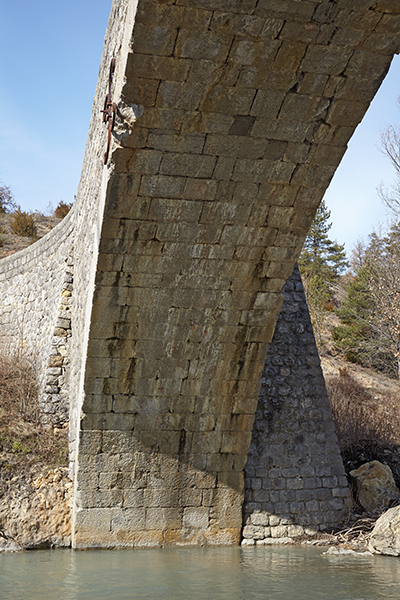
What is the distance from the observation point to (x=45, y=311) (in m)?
9.58

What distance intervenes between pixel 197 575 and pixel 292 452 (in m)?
2.43

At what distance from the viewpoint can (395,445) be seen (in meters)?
10.2

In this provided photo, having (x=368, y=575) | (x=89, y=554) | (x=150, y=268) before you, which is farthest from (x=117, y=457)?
(x=368, y=575)

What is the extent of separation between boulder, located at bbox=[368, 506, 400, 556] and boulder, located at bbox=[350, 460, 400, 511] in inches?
39.3

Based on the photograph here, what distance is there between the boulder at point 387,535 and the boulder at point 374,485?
100cm

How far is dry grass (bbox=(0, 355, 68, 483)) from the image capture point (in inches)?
305

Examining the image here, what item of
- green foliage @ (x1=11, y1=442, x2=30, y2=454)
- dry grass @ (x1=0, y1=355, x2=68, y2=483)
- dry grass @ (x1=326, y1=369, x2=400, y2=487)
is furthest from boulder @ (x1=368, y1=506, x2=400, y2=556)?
green foliage @ (x1=11, y1=442, x2=30, y2=454)

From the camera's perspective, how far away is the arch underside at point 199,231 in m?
4.23

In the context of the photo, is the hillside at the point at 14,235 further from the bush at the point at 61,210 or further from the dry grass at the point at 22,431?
the dry grass at the point at 22,431

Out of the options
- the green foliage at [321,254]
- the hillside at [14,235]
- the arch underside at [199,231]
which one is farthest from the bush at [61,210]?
the arch underside at [199,231]

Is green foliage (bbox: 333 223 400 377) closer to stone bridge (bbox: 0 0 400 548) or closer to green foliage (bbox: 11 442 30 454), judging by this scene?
stone bridge (bbox: 0 0 400 548)

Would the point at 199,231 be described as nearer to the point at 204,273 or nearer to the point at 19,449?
the point at 204,273

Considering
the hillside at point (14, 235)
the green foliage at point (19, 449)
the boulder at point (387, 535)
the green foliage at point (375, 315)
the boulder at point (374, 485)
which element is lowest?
the boulder at point (387, 535)

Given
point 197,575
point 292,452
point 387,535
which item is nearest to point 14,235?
point 292,452
